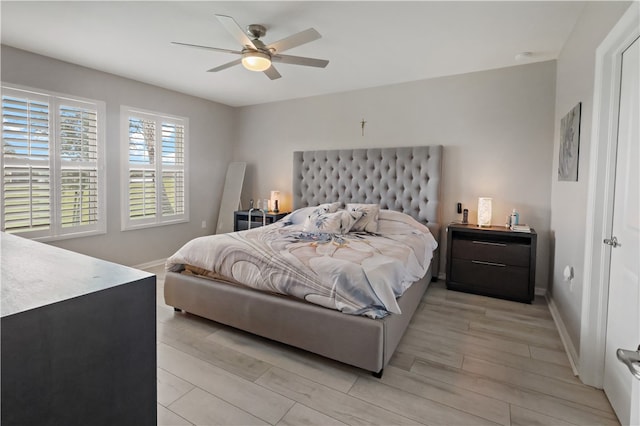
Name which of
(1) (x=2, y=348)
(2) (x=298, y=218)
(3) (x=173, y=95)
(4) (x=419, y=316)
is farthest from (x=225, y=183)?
(1) (x=2, y=348)

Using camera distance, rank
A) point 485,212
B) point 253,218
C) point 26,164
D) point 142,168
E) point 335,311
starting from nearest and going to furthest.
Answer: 1. point 335,311
2. point 26,164
3. point 485,212
4. point 142,168
5. point 253,218

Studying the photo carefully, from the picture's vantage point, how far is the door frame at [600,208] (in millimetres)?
1874

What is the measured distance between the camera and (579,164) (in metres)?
2.35

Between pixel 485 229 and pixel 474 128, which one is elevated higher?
pixel 474 128

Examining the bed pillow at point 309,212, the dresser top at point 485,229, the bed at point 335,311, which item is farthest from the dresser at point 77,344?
the dresser top at point 485,229

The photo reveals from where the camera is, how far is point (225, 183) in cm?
561

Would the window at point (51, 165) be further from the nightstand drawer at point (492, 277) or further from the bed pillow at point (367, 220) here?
the nightstand drawer at point (492, 277)

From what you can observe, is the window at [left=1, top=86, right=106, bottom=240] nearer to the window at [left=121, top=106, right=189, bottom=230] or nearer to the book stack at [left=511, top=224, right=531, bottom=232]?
the window at [left=121, top=106, right=189, bottom=230]

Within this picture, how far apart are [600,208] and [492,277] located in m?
1.70

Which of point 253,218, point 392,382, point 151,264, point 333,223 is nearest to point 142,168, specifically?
point 151,264

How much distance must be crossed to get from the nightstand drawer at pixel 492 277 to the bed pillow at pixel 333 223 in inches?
49.4

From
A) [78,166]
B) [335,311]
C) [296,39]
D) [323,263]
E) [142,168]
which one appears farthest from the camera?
[142,168]

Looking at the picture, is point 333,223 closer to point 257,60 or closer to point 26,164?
point 257,60

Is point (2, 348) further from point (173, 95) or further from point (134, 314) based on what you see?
point (173, 95)
